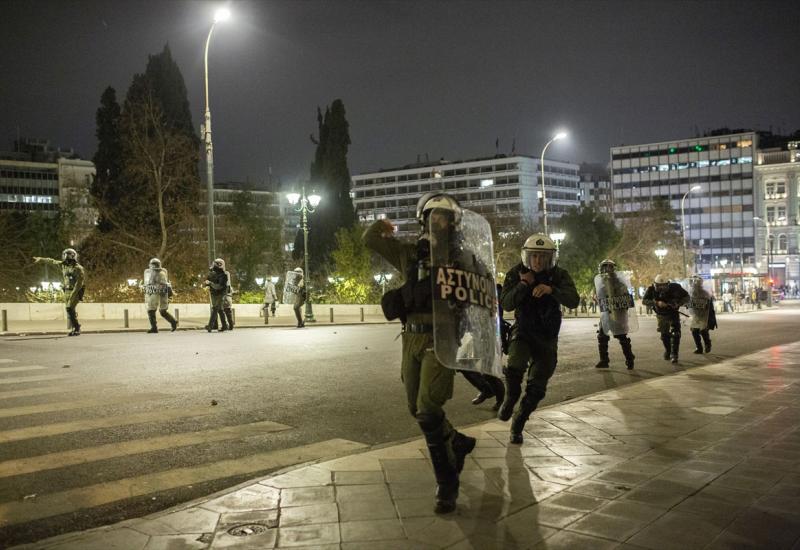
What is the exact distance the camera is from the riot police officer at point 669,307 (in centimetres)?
1268

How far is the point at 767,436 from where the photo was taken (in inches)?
243

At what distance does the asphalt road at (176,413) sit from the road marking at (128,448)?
0.06 ft

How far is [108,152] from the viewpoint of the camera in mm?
43906

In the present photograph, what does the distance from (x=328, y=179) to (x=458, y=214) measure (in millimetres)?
63743

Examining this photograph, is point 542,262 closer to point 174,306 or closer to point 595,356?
point 595,356

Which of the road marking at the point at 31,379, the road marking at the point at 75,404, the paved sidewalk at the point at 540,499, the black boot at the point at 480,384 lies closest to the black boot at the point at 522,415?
the paved sidewalk at the point at 540,499

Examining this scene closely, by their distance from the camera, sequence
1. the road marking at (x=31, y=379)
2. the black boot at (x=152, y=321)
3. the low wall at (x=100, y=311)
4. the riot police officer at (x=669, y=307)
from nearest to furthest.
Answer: the road marking at (x=31, y=379)
the riot police officer at (x=669, y=307)
the black boot at (x=152, y=321)
the low wall at (x=100, y=311)

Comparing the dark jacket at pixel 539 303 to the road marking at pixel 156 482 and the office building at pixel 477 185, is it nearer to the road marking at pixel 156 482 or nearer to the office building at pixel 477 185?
the road marking at pixel 156 482

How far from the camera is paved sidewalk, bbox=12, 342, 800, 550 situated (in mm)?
3791

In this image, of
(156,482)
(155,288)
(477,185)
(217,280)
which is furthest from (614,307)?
(477,185)

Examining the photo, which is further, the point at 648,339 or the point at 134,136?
the point at 134,136

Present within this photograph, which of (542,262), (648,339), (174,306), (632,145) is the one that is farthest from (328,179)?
(632,145)

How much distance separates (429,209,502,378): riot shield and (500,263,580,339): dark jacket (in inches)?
64.3

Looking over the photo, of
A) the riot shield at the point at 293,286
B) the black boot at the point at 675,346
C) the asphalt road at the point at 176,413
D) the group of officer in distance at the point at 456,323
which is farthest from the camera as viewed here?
the riot shield at the point at 293,286
